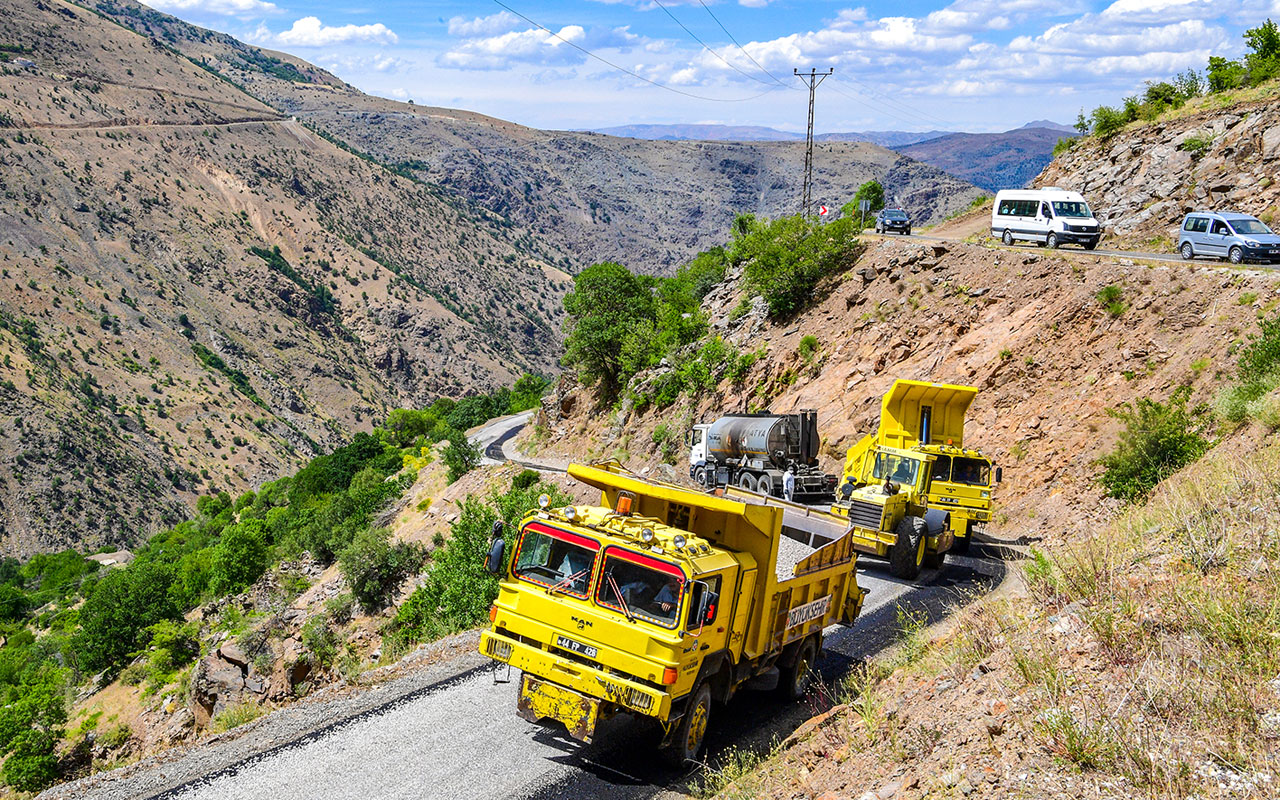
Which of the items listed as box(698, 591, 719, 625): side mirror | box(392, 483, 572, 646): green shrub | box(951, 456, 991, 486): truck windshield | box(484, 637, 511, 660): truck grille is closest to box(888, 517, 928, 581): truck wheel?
box(951, 456, 991, 486): truck windshield

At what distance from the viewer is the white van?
3300cm

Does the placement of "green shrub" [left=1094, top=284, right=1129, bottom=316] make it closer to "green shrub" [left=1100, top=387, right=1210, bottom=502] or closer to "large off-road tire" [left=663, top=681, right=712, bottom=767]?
"green shrub" [left=1100, top=387, right=1210, bottom=502]

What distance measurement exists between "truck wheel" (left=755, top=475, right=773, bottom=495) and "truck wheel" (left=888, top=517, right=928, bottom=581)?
5428 mm

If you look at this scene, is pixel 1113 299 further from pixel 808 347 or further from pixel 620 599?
pixel 620 599

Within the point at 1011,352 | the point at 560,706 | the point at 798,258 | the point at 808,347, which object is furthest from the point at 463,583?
the point at 798,258

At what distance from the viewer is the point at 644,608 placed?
9203 millimetres

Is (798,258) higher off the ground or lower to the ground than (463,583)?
higher

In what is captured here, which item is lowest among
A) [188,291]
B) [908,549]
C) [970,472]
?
[188,291]

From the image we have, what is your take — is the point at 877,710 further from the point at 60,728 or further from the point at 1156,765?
the point at 60,728

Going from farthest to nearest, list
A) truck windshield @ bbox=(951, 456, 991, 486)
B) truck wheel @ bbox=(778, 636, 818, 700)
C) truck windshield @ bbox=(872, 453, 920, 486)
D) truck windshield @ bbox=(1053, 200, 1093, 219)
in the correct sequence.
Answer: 1. truck windshield @ bbox=(1053, 200, 1093, 219)
2. truck windshield @ bbox=(951, 456, 991, 486)
3. truck windshield @ bbox=(872, 453, 920, 486)
4. truck wheel @ bbox=(778, 636, 818, 700)

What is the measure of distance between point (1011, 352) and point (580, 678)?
74.0 feet

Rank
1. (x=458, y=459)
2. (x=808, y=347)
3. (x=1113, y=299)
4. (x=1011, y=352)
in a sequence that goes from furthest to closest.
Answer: (x=458, y=459) < (x=808, y=347) < (x=1011, y=352) < (x=1113, y=299)

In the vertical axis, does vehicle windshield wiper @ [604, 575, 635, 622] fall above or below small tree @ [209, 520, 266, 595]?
above

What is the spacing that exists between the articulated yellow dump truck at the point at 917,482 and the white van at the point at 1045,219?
15.1 m
